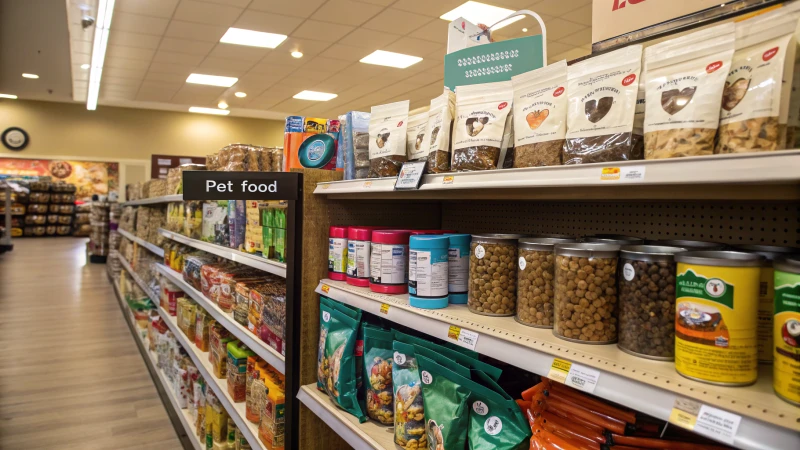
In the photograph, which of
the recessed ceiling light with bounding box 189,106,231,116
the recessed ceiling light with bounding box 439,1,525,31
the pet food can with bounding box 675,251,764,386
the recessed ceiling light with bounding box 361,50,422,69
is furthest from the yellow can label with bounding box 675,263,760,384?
the recessed ceiling light with bounding box 189,106,231,116

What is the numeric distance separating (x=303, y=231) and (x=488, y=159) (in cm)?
81

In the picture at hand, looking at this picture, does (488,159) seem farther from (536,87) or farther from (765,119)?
(765,119)

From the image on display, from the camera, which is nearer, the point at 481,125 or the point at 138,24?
the point at 481,125

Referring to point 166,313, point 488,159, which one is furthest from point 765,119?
point 166,313

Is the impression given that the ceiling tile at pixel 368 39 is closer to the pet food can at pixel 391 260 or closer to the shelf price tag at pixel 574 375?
the pet food can at pixel 391 260

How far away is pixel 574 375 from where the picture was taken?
866 mm

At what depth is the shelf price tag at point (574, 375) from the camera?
2.75ft

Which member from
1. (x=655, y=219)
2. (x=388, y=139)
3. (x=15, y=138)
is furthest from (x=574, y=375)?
(x=15, y=138)

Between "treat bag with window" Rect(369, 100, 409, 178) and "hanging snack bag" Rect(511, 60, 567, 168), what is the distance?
444mm

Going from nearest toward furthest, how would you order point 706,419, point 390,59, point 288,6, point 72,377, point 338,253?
point 706,419 < point 338,253 < point 72,377 < point 288,6 < point 390,59

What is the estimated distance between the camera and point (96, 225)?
10.1 metres

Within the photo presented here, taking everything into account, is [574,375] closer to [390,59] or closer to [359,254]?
[359,254]

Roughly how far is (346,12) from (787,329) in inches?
242

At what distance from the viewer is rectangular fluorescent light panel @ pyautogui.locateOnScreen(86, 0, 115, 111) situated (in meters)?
5.98
